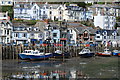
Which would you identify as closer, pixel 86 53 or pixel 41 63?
pixel 41 63

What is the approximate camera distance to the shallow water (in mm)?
21459

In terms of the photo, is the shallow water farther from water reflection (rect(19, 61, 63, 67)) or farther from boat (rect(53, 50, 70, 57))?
boat (rect(53, 50, 70, 57))

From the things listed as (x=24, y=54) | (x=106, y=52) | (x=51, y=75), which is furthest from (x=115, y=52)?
(x=51, y=75)

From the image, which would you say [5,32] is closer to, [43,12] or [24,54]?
[24,54]

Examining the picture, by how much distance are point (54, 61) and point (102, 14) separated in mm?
19063

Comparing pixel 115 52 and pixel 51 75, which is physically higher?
pixel 115 52

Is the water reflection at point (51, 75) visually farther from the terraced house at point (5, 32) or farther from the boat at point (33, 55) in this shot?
the terraced house at point (5, 32)

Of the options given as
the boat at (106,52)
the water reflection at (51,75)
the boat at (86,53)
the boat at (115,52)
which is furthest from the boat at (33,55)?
the boat at (115,52)

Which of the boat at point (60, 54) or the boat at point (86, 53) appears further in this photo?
the boat at point (86, 53)

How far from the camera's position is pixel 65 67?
78.3ft

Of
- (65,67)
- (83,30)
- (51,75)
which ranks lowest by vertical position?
(51,75)

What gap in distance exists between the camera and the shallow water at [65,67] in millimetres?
21459

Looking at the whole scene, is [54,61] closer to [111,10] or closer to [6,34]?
[6,34]

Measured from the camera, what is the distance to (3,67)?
76.1ft
